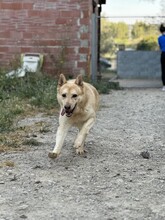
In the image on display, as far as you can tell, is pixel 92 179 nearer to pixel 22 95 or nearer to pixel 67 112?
pixel 67 112

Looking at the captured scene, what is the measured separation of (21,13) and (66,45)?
1674 millimetres

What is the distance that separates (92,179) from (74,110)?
103 cm

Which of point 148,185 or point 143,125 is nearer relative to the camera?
point 148,185

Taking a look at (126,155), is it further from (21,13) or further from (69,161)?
(21,13)

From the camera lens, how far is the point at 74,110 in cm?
580

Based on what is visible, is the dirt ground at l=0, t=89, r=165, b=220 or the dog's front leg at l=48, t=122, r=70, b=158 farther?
the dog's front leg at l=48, t=122, r=70, b=158

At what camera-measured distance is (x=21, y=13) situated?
14.4 metres

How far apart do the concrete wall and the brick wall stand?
16.3 feet

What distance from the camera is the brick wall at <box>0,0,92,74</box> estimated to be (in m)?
13.9

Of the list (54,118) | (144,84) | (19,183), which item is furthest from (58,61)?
(19,183)

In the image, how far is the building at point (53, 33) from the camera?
13.9 m

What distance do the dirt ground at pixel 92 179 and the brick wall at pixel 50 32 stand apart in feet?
19.8

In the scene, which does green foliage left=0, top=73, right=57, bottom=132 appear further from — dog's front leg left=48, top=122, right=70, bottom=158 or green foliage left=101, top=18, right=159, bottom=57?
green foliage left=101, top=18, right=159, bottom=57

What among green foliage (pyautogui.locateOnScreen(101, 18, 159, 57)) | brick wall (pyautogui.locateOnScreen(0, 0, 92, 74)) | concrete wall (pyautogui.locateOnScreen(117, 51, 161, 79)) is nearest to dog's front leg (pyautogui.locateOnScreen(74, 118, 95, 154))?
brick wall (pyautogui.locateOnScreen(0, 0, 92, 74))
